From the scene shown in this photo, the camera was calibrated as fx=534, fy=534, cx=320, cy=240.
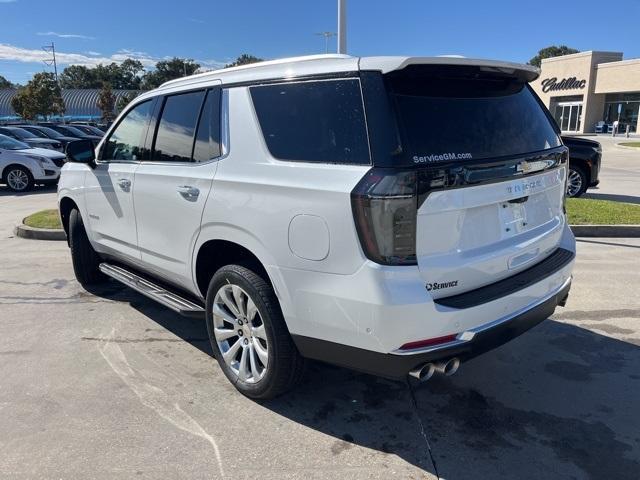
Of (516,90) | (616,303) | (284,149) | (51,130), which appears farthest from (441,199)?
(51,130)

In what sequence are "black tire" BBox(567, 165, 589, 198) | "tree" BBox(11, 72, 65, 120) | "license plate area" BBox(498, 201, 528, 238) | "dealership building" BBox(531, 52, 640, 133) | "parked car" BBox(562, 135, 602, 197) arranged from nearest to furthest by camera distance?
1. "license plate area" BBox(498, 201, 528, 238)
2. "parked car" BBox(562, 135, 602, 197)
3. "black tire" BBox(567, 165, 589, 198)
4. "dealership building" BBox(531, 52, 640, 133)
5. "tree" BBox(11, 72, 65, 120)

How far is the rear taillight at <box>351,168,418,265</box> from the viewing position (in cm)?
250

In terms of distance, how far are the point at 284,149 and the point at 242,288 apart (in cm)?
86

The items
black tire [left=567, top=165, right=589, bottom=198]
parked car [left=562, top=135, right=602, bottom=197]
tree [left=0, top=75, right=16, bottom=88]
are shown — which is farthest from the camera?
tree [left=0, top=75, right=16, bottom=88]

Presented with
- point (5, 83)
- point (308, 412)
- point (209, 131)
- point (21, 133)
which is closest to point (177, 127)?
point (209, 131)

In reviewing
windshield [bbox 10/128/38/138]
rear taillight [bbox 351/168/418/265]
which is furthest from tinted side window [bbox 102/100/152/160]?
windshield [bbox 10/128/38/138]

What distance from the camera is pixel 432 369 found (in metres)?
2.72

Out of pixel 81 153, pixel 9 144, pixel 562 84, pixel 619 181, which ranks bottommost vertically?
pixel 619 181

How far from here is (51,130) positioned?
21844 millimetres

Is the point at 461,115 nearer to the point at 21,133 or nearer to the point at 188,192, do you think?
the point at 188,192

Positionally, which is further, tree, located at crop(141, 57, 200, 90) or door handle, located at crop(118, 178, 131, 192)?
tree, located at crop(141, 57, 200, 90)

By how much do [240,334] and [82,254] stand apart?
2.86 m

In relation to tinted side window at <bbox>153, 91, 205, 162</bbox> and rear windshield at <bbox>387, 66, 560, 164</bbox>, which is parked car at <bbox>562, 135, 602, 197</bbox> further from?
tinted side window at <bbox>153, 91, 205, 162</bbox>

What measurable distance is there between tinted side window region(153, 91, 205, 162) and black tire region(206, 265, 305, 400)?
990mm
